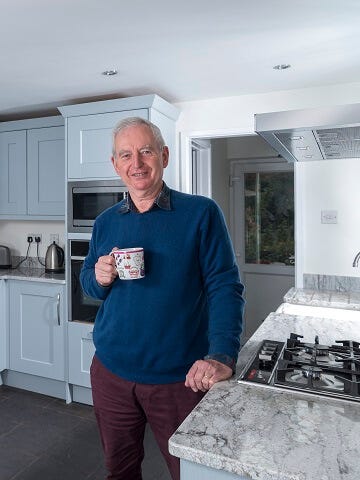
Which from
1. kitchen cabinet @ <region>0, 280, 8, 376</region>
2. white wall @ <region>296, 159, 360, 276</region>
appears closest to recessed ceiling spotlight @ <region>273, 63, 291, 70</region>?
white wall @ <region>296, 159, 360, 276</region>

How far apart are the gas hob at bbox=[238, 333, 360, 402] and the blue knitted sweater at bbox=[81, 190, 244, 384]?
0.13 meters

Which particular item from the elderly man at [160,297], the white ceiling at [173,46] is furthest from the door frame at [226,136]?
the elderly man at [160,297]

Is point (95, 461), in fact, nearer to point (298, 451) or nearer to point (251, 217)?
point (298, 451)

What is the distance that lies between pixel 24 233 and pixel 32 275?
2.62 ft

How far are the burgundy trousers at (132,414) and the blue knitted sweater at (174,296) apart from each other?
5 cm

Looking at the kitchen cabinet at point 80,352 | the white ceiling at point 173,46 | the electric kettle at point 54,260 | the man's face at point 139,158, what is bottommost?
the kitchen cabinet at point 80,352

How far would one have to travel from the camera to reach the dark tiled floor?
2264 millimetres

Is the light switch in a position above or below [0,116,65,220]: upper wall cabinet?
below

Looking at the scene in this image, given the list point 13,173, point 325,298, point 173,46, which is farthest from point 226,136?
point 13,173

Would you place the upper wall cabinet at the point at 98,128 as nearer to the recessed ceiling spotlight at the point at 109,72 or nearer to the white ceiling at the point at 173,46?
the white ceiling at the point at 173,46

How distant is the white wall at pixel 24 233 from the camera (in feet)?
12.6

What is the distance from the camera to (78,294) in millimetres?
3109

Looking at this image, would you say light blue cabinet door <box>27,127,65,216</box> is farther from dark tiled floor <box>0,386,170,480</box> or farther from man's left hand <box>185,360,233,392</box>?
man's left hand <box>185,360,233,392</box>

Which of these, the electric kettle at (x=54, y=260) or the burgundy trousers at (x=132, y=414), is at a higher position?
the electric kettle at (x=54, y=260)
